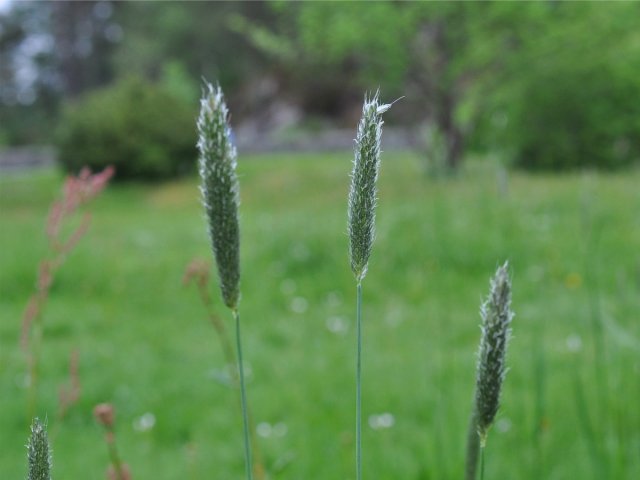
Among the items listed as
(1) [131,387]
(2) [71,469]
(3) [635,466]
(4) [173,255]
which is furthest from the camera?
(4) [173,255]

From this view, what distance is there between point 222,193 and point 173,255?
9556 millimetres

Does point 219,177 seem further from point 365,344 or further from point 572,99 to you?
point 572,99

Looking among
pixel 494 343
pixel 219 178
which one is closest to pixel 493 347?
pixel 494 343

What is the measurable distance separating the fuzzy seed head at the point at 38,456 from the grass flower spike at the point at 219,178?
23 cm

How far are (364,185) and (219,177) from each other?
6.7 inches

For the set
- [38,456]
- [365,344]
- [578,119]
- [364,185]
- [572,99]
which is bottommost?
[365,344]

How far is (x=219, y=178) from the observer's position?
2.77 ft

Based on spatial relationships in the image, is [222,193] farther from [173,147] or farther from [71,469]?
[173,147]

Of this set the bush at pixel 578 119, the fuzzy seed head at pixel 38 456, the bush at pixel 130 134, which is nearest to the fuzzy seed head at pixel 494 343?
the fuzzy seed head at pixel 38 456

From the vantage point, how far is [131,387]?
18.9 ft

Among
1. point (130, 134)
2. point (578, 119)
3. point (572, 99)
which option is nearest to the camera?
point (572, 99)

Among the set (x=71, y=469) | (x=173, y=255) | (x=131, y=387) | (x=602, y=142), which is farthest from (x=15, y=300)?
(x=602, y=142)

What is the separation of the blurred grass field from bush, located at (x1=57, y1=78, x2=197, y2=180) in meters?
10.8

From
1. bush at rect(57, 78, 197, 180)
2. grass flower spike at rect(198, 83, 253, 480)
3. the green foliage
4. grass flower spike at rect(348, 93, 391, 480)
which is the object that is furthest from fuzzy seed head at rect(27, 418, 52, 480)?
bush at rect(57, 78, 197, 180)
